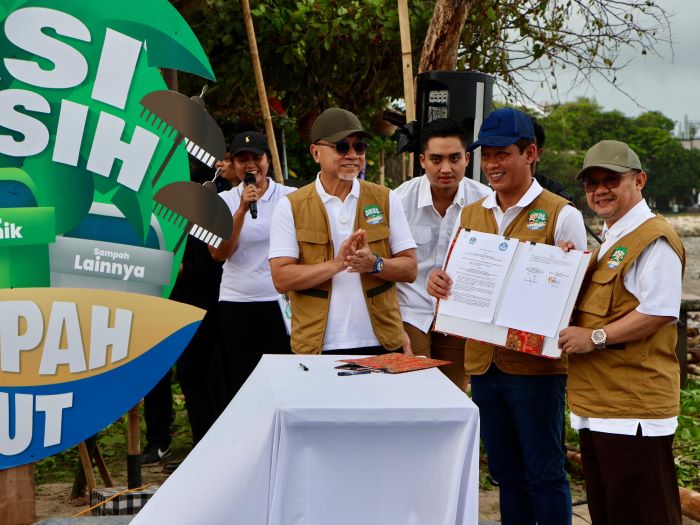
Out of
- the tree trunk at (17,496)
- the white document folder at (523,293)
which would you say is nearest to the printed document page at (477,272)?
the white document folder at (523,293)

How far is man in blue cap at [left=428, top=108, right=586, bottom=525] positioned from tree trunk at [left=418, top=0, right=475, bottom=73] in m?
3.35

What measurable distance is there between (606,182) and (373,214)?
3.33 ft

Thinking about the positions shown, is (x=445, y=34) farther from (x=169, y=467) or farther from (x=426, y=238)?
(x=169, y=467)

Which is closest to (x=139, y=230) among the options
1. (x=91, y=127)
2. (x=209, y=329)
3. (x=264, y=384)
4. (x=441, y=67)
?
(x=91, y=127)

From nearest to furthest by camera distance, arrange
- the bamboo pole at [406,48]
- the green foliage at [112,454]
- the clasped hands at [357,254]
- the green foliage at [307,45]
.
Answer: the clasped hands at [357,254]
the green foliage at [112,454]
the bamboo pole at [406,48]
the green foliage at [307,45]

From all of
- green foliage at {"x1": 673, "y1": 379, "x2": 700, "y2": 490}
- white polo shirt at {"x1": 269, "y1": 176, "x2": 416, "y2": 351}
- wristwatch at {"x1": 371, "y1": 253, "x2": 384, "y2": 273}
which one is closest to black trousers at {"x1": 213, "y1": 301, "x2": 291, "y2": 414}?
white polo shirt at {"x1": 269, "y1": 176, "x2": 416, "y2": 351}

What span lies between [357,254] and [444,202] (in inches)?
39.7

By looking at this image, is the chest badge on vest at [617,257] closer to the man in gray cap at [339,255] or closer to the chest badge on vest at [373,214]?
the man in gray cap at [339,255]

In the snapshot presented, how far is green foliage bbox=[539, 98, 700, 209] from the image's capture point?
60.5ft

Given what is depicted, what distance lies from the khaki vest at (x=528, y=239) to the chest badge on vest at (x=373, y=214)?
49 cm

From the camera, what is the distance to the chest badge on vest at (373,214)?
369 centimetres

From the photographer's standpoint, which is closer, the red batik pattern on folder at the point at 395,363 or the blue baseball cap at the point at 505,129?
the red batik pattern on folder at the point at 395,363

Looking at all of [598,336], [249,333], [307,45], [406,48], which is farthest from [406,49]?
[598,336]

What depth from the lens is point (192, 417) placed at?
5344 mm
